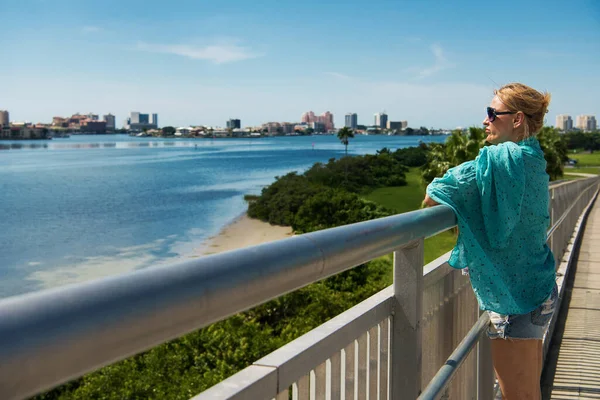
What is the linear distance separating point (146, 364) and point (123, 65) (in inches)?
7123

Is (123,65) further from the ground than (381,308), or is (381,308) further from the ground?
(123,65)

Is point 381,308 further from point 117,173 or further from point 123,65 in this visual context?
point 123,65

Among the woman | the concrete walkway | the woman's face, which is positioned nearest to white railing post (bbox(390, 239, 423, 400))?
the woman

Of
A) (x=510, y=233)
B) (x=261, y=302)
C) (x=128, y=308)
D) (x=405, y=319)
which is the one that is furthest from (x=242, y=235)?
(x=128, y=308)

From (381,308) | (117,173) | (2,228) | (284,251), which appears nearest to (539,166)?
(381,308)

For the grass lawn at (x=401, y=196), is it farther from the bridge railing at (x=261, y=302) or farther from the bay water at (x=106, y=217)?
the bridge railing at (x=261, y=302)

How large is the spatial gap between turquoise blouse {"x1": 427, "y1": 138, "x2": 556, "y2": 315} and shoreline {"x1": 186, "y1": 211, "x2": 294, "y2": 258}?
155 ft

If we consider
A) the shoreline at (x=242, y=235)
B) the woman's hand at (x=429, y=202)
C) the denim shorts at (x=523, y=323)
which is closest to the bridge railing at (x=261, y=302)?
the woman's hand at (x=429, y=202)

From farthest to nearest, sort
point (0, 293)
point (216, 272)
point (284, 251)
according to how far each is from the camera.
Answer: point (0, 293) < point (284, 251) < point (216, 272)

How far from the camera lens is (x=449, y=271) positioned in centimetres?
276

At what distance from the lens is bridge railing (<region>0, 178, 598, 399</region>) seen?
69 cm

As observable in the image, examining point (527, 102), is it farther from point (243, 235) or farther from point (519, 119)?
point (243, 235)

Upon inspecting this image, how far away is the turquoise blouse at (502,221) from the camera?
2.42 metres

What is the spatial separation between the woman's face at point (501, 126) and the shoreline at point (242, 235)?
47.2 meters
